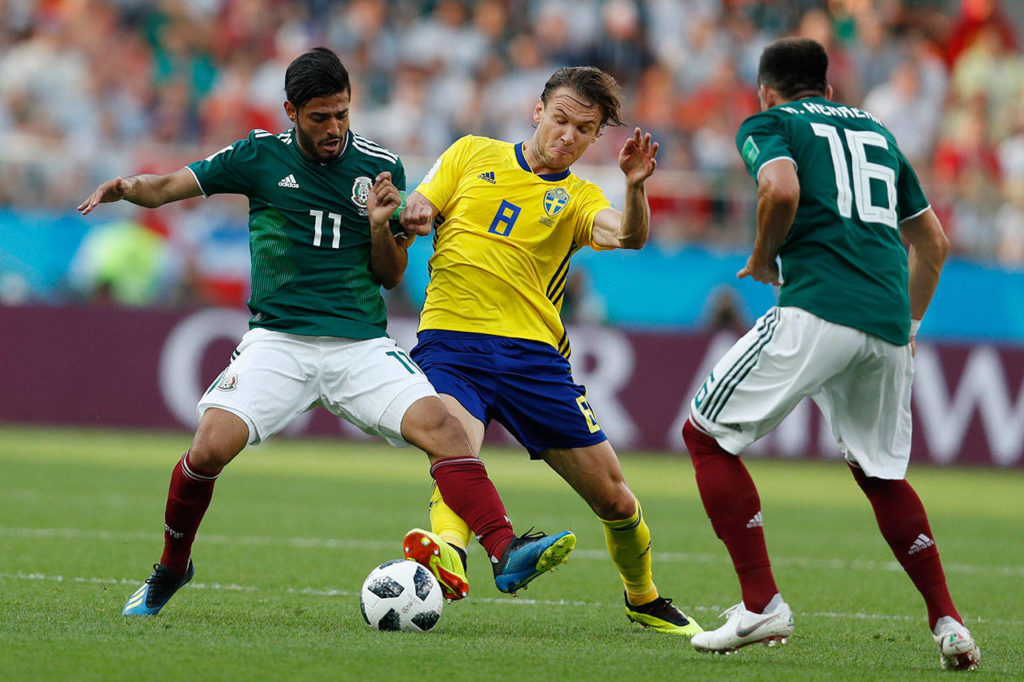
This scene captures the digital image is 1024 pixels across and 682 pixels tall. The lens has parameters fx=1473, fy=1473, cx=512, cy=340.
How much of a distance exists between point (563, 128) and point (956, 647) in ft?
8.96

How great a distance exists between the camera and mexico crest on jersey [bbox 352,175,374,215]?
247 inches

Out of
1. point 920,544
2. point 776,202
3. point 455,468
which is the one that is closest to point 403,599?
point 455,468

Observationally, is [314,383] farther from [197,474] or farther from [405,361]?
[197,474]

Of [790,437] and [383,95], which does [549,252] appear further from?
[383,95]

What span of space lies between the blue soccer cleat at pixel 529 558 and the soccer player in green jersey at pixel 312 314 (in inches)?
1.9

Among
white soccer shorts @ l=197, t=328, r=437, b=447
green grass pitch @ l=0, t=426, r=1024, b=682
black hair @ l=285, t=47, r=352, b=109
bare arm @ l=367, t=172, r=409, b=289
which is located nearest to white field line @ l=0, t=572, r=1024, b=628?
green grass pitch @ l=0, t=426, r=1024, b=682

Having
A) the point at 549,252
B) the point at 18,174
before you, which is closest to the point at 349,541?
the point at 549,252

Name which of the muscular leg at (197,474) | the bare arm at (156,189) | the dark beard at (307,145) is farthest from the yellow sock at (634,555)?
the bare arm at (156,189)

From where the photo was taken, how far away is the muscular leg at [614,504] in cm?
634

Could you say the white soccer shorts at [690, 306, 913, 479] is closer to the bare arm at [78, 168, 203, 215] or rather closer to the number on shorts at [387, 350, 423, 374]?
the number on shorts at [387, 350, 423, 374]

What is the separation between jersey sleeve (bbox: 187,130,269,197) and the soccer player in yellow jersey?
70 cm

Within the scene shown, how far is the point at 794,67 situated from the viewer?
18.5 ft

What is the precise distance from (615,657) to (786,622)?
637mm

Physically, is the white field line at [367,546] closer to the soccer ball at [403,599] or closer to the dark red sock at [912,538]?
the soccer ball at [403,599]
